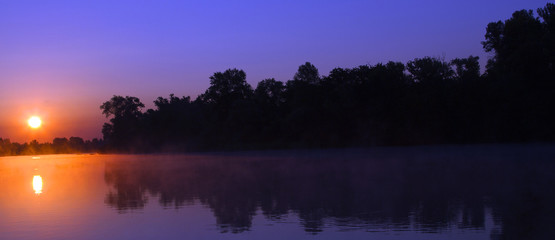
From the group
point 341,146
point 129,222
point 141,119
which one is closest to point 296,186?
point 129,222

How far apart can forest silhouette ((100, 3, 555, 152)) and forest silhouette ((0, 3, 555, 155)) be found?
0.09 meters

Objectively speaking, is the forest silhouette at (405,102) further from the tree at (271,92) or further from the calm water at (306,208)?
the calm water at (306,208)

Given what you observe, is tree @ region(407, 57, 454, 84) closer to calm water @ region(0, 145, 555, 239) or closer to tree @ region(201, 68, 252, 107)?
tree @ region(201, 68, 252, 107)

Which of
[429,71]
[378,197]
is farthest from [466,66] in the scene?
[378,197]

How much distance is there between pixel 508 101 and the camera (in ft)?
156

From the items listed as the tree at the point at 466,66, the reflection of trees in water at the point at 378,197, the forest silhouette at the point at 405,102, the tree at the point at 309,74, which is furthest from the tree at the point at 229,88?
the reflection of trees in water at the point at 378,197

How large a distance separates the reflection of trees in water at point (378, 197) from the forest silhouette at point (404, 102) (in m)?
29.1

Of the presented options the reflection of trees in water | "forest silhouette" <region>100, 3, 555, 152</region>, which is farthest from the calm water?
"forest silhouette" <region>100, 3, 555, 152</region>

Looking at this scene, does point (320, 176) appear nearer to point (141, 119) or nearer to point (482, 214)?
point (482, 214)

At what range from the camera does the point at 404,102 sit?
52.9 m

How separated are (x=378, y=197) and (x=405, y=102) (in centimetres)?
4087

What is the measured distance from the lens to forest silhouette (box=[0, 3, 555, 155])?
47.0 meters

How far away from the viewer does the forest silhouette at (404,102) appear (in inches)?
1850

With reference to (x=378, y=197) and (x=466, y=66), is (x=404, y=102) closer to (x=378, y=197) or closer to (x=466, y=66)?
(x=466, y=66)
